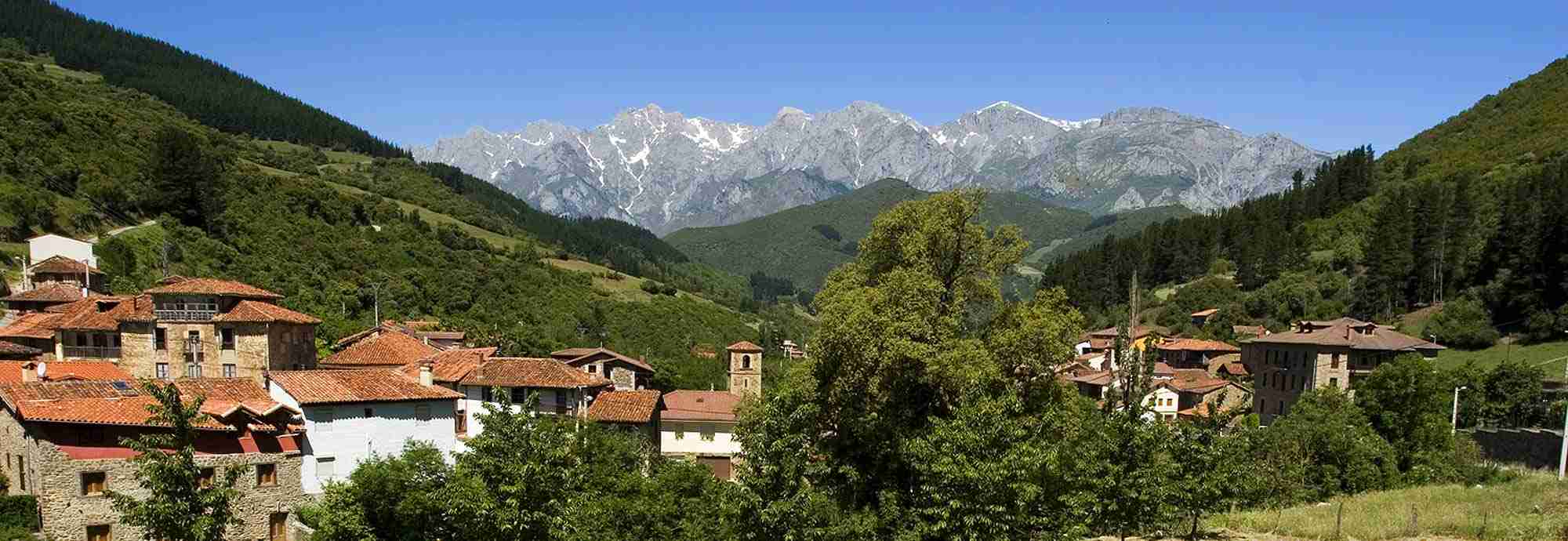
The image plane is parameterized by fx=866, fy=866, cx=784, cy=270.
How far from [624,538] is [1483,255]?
96903mm

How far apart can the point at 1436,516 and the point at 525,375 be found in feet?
129

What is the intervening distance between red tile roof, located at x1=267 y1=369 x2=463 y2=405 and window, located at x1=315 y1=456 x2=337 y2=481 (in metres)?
2.07

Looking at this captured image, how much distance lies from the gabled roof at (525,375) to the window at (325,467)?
11.0m

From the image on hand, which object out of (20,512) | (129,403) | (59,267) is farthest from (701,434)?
(59,267)

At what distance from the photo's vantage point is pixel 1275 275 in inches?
A: 4424

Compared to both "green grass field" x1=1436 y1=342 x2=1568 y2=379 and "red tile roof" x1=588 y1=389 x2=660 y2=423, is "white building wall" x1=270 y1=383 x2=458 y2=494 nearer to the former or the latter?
"red tile roof" x1=588 y1=389 x2=660 y2=423

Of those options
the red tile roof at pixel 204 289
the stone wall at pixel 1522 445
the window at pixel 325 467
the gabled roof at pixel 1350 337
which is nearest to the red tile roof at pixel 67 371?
the red tile roof at pixel 204 289

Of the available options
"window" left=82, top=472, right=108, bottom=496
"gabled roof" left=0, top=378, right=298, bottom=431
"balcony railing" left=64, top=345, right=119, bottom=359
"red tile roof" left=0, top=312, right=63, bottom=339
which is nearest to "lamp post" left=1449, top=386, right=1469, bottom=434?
"gabled roof" left=0, top=378, right=298, bottom=431

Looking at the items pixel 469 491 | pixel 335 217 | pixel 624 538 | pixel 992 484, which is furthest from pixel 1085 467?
pixel 335 217

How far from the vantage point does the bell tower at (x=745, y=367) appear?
68.8m

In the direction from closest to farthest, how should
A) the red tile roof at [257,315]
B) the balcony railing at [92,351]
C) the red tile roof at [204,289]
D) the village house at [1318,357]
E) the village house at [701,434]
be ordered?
the red tile roof at [204,289] → the red tile roof at [257,315] → the balcony railing at [92,351] → the village house at [701,434] → the village house at [1318,357]

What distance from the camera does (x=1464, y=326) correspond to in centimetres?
7531

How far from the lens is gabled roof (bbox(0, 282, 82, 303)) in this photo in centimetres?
4977

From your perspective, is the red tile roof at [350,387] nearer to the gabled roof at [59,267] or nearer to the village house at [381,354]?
the village house at [381,354]
